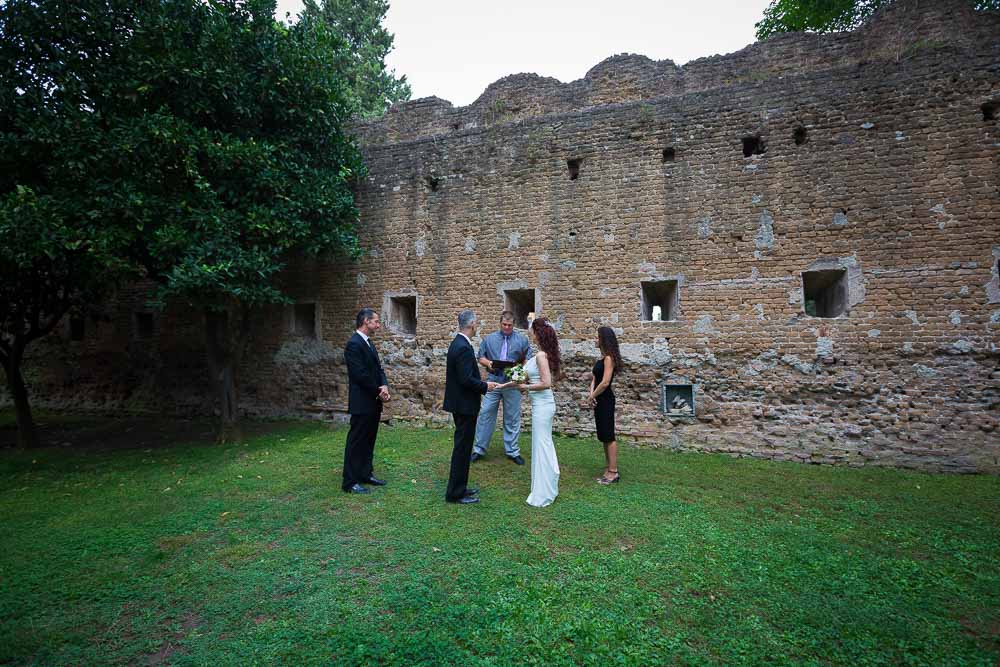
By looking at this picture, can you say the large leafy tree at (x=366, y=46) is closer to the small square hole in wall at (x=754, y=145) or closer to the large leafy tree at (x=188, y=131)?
the large leafy tree at (x=188, y=131)

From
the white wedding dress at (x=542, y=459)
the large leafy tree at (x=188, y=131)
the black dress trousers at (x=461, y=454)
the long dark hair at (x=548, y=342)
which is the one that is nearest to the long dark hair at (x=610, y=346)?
the long dark hair at (x=548, y=342)

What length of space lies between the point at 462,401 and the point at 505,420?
2.06 metres

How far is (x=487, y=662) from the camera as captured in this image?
8.26 ft

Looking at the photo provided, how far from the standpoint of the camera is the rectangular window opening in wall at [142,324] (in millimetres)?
12120

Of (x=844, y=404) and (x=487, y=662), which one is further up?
(x=844, y=404)

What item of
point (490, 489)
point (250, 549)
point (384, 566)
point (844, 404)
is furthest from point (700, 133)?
point (250, 549)

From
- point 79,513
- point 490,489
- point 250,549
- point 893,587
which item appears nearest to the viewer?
point 893,587

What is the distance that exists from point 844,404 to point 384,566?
22.3 ft

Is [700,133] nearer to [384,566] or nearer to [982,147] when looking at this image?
[982,147]

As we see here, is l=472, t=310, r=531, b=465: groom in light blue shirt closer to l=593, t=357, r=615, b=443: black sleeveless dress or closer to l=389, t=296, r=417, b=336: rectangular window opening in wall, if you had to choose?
l=593, t=357, r=615, b=443: black sleeveless dress

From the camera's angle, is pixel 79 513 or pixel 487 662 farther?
pixel 79 513

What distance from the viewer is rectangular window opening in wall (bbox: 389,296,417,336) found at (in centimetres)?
976

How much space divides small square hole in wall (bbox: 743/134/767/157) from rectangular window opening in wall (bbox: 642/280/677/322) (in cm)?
240

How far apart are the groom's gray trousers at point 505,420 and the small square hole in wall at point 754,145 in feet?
17.9
